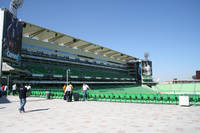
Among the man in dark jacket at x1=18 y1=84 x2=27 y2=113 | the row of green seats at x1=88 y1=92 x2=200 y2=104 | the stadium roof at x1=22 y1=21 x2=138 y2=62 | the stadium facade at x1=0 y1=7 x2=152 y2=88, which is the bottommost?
the row of green seats at x1=88 y1=92 x2=200 y2=104

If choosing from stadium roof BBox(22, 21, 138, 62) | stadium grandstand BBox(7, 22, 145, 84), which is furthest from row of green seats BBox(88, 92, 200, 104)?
stadium roof BBox(22, 21, 138, 62)

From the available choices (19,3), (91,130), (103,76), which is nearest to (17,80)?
(19,3)

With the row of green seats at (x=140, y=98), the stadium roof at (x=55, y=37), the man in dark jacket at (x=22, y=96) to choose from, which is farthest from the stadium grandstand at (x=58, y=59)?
the man in dark jacket at (x=22, y=96)

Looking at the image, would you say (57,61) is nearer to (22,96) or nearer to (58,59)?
(58,59)

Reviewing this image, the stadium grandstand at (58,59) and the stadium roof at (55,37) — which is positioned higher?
the stadium roof at (55,37)

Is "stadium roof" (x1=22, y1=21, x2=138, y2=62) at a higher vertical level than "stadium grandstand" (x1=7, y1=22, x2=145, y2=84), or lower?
higher

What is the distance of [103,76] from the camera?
5859cm

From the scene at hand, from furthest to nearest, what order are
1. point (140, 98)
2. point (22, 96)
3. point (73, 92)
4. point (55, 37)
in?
point (55, 37) < point (73, 92) < point (140, 98) < point (22, 96)

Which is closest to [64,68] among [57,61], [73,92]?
[57,61]

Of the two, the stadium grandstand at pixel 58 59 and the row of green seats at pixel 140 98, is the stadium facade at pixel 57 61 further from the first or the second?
the row of green seats at pixel 140 98

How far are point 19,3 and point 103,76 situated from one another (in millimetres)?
36173

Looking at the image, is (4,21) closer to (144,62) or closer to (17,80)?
(17,80)

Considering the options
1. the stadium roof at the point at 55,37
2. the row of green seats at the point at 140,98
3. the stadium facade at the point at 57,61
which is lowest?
the row of green seats at the point at 140,98

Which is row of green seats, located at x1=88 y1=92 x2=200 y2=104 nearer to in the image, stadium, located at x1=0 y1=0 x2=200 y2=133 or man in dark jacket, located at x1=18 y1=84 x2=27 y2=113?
stadium, located at x1=0 y1=0 x2=200 y2=133
